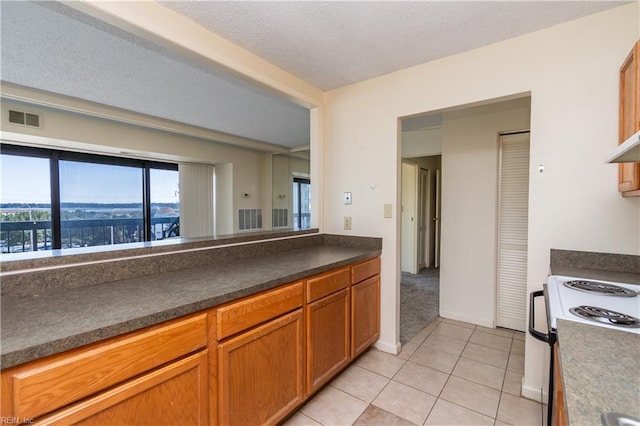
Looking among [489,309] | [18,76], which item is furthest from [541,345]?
[18,76]

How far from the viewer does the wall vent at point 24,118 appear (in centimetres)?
310

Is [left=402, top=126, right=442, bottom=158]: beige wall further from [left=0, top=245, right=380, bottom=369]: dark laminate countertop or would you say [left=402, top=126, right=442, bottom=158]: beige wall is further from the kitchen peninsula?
[left=0, top=245, right=380, bottom=369]: dark laminate countertop

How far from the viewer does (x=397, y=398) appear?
1882 millimetres

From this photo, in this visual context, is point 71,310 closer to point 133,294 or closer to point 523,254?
point 133,294

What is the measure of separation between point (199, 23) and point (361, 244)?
6.53 feet

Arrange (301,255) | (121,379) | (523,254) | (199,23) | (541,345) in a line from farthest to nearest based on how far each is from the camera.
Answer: (523,254) → (301,255) → (541,345) → (199,23) → (121,379)

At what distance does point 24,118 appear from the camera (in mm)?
3178

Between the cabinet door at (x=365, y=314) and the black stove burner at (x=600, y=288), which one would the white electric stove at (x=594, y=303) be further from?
the cabinet door at (x=365, y=314)

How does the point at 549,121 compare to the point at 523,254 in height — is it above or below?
above

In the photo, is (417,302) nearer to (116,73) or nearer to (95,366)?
(95,366)

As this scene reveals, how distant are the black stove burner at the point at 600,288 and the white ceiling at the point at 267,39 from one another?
1.50 metres

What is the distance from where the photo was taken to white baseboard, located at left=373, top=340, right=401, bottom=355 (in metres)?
2.45

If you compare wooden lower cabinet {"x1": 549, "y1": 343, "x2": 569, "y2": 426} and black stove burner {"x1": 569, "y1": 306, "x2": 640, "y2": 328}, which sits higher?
black stove burner {"x1": 569, "y1": 306, "x2": 640, "y2": 328}

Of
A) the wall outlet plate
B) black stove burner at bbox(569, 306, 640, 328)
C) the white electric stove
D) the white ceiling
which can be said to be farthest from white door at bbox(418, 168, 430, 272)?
black stove burner at bbox(569, 306, 640, 328)
